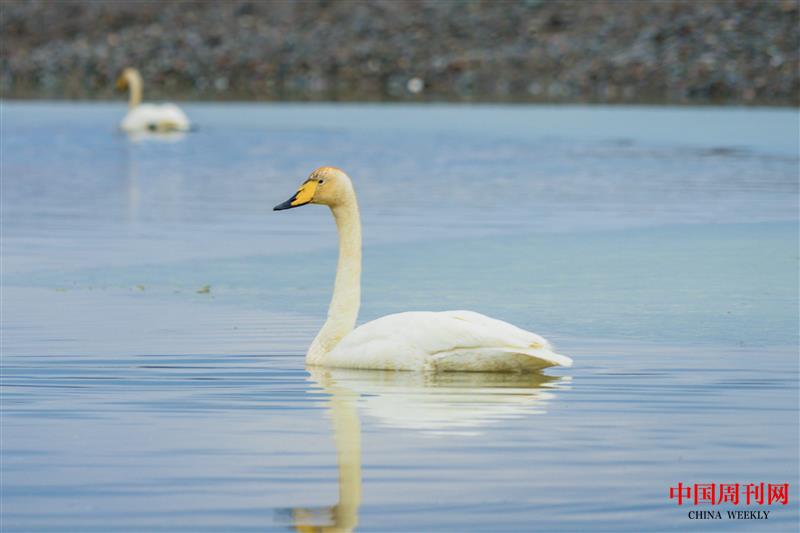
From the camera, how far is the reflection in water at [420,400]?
29.7ft

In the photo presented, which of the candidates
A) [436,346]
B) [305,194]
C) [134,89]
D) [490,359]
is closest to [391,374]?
[436,346]

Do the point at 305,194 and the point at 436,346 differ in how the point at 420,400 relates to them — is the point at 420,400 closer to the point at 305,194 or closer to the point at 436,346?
the point at 436,346

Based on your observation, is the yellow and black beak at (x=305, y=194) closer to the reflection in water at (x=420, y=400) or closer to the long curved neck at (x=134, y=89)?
the reflection in water at (x=420, y=400)

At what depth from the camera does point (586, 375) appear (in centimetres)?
1102

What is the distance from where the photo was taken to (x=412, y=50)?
70625mm

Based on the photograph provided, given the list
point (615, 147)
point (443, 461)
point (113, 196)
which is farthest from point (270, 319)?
point (615, 147)

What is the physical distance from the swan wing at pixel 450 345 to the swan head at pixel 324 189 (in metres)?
1.18

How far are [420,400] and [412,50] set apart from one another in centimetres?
6112

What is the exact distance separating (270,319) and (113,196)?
1235 cm

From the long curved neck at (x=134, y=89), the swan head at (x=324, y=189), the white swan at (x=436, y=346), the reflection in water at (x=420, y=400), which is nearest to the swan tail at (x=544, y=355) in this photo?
the white swan at (x=436, y=346)

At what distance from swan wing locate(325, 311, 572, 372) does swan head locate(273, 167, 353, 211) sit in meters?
1.18

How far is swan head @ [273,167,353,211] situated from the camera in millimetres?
11930

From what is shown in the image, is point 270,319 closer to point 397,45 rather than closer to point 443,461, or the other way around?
point 443,461

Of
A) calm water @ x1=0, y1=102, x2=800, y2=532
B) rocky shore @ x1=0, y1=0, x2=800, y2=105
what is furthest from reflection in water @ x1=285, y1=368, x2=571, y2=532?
rocky shore @ x1=0, y1=0, x2=800, y2=105
